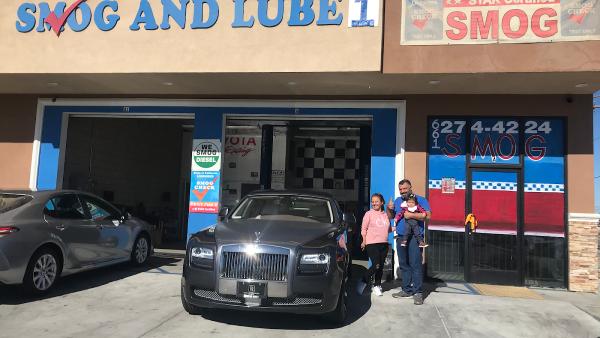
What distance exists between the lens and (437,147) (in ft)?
28.0

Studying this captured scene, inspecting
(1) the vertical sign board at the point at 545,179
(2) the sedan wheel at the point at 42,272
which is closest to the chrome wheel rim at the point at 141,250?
(2) the sedan wheel at the point at 42,272

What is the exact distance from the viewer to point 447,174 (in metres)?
8.46

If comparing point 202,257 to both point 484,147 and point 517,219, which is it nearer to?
point 484,147

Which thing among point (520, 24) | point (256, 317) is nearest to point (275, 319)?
point (256, 317)

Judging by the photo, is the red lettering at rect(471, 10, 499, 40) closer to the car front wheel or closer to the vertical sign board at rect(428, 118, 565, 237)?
the vertical sign board at rect(428, 118, 565, 237)

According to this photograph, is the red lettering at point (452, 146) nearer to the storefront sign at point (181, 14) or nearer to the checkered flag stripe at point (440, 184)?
the checkered flag stripe at point (440, 184)

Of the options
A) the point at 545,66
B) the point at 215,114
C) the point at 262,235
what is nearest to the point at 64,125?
the point at 215,114

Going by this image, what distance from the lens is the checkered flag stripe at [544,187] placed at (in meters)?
8.13

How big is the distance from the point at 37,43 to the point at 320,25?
5122mm

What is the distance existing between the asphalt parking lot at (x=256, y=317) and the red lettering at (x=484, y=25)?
407 cm

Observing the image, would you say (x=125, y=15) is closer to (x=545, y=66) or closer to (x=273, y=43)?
(x=273, y=43)

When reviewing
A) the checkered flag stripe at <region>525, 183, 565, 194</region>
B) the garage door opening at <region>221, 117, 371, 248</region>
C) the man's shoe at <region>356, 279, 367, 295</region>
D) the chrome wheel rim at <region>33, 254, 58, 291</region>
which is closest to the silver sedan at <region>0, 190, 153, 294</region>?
the chrome wheel rim at <region>33, 254, 58, 291</region>

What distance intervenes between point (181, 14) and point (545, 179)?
7.11 metres

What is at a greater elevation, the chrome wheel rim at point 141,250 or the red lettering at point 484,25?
the red lettering at point 484,25
